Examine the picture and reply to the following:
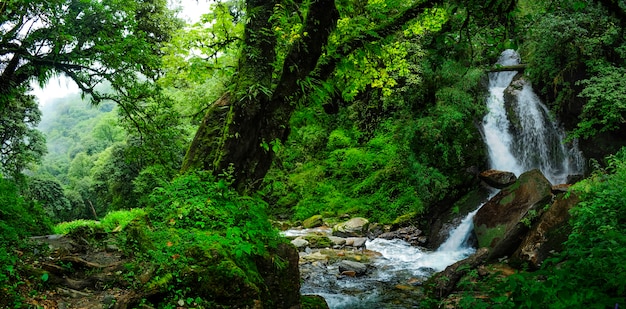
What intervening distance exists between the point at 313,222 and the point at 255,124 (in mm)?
11716

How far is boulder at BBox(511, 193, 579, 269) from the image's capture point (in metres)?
7.88

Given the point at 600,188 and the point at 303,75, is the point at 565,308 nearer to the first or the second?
the point at 303,75

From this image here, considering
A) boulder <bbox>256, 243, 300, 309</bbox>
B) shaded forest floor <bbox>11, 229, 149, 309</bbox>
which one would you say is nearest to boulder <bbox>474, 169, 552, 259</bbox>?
boulder <bbox>256, 243, 300, 309</bbox>

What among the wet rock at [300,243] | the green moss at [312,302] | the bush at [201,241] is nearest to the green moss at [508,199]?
the wet rock at [300,243]

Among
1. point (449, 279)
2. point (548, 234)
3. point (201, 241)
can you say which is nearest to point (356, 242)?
point (449, 279)

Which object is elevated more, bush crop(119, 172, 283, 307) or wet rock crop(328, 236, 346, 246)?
bush crop(119, 172, 283, 307)

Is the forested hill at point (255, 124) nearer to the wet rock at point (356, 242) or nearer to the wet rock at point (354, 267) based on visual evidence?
the wet rock at point (356, 242)

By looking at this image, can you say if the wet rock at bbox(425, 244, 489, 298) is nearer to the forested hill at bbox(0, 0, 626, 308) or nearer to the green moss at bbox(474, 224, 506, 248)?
the forested hill at bbox(0, 0, 626, 308)

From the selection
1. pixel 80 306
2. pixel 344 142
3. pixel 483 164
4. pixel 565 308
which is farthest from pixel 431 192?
pixel 80 306

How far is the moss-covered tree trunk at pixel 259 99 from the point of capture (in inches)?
205

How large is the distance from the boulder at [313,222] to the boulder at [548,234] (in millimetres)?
9088

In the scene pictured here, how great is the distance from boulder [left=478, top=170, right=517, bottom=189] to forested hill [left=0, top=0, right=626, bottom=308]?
2.43 ft

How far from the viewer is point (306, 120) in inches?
239

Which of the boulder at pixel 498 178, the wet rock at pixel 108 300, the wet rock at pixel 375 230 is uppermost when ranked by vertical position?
the wet rock at pixel 108 300
